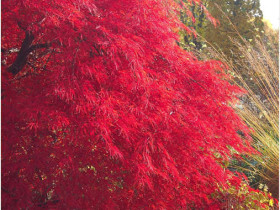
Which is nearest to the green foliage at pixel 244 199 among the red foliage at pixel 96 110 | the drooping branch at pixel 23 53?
the red foliage at pixel 96 110

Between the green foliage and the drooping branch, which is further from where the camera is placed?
the green foliage

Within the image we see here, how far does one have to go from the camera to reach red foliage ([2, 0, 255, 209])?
1500mm

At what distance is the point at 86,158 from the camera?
164 centimetres

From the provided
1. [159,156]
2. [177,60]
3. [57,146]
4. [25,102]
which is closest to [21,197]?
[57,146]

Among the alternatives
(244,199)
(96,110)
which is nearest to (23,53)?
(96,110)

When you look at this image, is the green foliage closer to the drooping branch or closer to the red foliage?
the red foliage

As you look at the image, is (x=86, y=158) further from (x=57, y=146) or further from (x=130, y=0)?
(x=130, y=0)

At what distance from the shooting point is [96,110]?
152 cm

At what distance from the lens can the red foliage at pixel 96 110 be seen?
1500mm

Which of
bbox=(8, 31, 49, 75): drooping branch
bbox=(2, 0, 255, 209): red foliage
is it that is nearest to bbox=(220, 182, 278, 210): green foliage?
bbox=(2, 0, 255, 209): red foliage

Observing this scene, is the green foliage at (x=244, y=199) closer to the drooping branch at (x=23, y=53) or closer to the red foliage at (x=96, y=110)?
the red foliage at (x=96, y=110)

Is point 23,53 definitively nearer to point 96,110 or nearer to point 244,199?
point 96,110

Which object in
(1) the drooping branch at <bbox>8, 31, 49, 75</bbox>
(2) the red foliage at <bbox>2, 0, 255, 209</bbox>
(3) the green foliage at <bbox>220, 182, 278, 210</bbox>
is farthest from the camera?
(3) the green foliage at <bbox>220, 182, 278, 210</bbox>

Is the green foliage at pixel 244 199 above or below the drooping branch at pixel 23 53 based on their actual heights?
below
